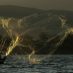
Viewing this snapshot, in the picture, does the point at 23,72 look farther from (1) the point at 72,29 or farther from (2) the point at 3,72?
(1) the point at 72,29

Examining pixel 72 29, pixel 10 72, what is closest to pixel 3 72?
pixel 10 72

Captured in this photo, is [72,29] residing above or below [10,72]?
above

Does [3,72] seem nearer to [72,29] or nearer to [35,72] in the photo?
[35,72]

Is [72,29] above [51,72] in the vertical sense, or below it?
above

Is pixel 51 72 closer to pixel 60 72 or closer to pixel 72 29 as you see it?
pixel 60 72

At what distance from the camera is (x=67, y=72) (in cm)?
14550

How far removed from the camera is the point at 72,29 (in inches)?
4432

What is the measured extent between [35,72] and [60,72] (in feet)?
26.7

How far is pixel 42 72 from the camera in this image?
14562 cm

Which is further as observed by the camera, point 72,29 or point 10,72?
point 10,72

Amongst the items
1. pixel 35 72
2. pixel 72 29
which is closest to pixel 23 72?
pixel 35 72

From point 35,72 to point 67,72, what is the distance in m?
10.3

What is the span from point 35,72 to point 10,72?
8594 millimetres

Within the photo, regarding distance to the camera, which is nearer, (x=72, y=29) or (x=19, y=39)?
(x=72, y=29)
